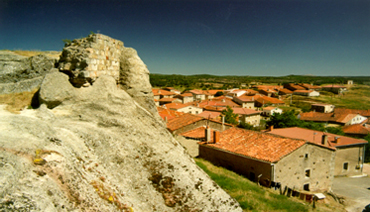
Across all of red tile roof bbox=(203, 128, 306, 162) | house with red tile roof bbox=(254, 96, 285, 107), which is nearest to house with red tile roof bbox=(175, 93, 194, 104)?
house with red tile roof bbox=(254, 96, 285, 107)

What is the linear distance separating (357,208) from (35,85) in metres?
21.7

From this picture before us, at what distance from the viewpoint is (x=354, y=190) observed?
22.4 metres

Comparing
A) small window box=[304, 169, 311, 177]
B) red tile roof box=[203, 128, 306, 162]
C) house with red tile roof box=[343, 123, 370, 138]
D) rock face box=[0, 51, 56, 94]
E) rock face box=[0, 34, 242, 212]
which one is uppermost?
rock face box=[0, 51, 56, 94]

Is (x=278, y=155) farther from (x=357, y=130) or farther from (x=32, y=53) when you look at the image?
(x=357, y=130)

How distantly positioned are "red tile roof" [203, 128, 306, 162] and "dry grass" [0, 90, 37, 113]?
14.4 m

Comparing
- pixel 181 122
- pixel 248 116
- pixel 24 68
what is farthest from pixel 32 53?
pixel 248 116

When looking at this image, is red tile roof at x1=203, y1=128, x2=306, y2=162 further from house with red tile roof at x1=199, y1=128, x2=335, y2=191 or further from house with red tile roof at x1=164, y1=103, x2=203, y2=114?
house with red tile roof at x1=164, y1=103, x2=203, y2=114

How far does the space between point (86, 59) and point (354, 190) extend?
26.9 metres

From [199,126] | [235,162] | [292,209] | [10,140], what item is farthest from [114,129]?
[199,126]

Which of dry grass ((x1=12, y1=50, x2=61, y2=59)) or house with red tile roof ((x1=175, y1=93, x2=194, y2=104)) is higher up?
dry grass ((x1=12, y1=50, x2=61, y2=59))

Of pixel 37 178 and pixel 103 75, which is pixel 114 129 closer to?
pixel 103 75

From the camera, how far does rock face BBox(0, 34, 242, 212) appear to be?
2.98m

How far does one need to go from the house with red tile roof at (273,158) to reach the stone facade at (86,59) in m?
13.4

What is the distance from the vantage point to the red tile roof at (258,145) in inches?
658
